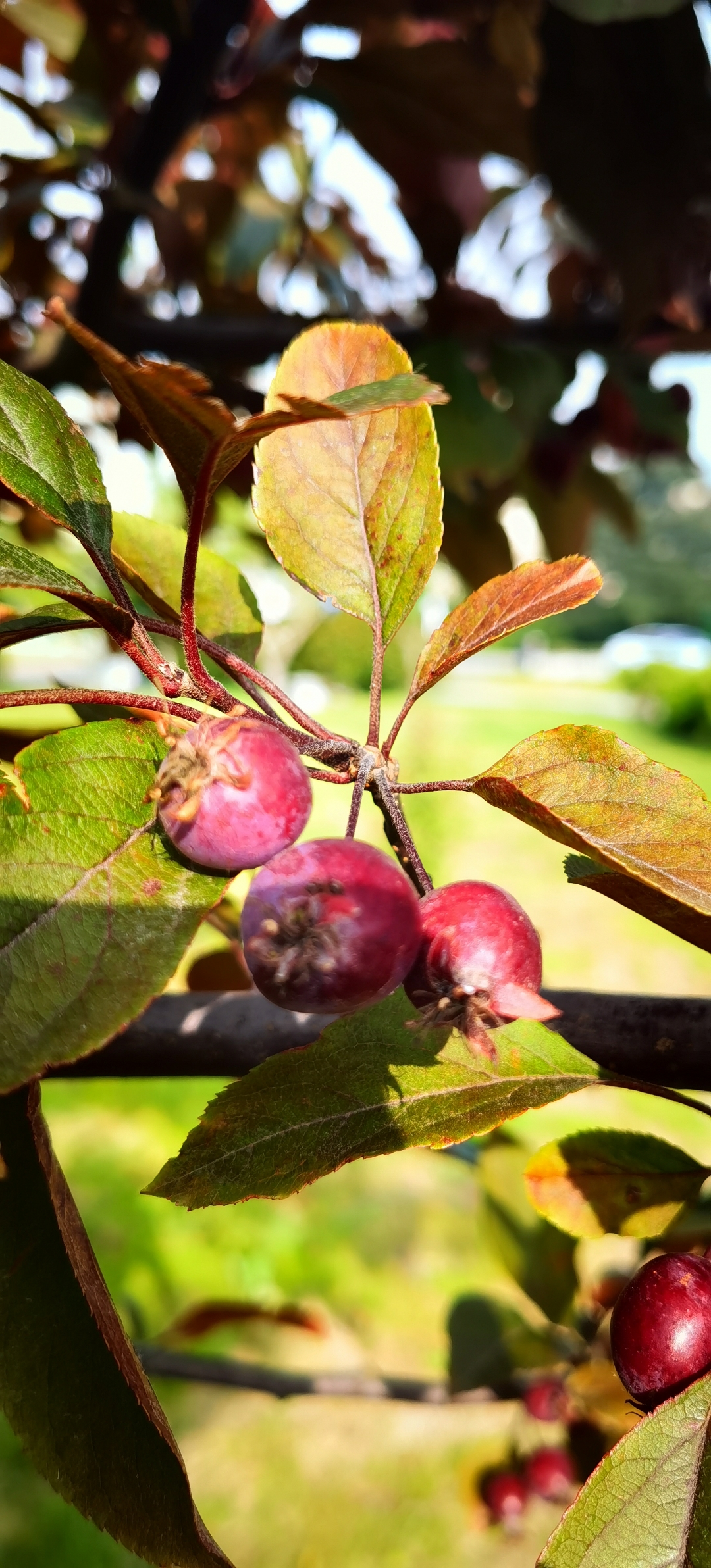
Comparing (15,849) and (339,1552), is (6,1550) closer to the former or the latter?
(339,1552)

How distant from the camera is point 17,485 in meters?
0.43

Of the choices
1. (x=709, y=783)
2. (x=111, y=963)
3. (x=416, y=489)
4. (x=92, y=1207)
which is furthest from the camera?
(x=709, y=783)

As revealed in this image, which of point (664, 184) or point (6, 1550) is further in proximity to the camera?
point (6, 1550)

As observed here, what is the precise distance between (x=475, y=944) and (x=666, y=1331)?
24 cm

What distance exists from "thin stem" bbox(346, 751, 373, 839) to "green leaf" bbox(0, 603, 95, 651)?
140 millimetres

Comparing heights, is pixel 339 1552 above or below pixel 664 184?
below

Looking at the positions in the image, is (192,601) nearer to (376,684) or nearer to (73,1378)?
(376,684)

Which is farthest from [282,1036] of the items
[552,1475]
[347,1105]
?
[552,1475]

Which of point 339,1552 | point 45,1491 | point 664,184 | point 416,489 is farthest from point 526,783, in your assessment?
point 45,1491

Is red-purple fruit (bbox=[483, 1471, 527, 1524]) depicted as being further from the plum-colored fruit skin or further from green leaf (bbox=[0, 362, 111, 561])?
green leaf (bbox=[0, 362, 111, 561])

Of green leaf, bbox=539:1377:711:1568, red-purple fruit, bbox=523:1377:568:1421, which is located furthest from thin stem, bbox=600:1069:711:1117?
red-purple fruit, bbox=523:1377:568:1421

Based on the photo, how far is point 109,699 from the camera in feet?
1.38

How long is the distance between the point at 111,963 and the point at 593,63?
1388mm

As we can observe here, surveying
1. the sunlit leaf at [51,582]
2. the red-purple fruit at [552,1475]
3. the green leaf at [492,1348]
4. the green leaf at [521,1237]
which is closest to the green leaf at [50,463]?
the sunlit leaf at [51,582]
